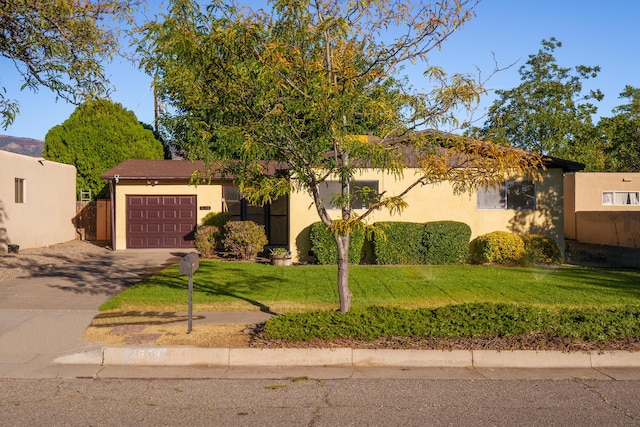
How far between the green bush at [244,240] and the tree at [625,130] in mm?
18732

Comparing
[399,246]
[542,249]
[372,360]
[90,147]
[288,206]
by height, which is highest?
[90,147]

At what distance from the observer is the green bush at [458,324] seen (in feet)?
26.5

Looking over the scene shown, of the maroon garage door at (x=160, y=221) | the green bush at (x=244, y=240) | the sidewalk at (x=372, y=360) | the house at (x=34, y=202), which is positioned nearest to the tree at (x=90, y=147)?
the house at (x=34, y=202)

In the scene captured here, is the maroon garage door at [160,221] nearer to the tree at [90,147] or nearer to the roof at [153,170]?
the roof at [153,170]

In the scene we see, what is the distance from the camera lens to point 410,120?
9.00 meters

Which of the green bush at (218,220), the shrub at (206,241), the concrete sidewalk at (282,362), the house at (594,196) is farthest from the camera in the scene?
the house at (594,196)

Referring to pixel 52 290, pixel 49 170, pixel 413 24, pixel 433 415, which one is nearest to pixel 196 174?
pixel 413 24

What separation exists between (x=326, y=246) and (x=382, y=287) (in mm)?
3979

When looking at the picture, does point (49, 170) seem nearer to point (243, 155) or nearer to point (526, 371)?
point (243, 155)

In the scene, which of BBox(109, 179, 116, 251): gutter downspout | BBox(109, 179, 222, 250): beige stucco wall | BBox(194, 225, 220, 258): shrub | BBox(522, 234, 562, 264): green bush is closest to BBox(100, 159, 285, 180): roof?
BBox(109, 179, 222, 250): beige stucco wall

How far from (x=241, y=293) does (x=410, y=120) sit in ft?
17.3

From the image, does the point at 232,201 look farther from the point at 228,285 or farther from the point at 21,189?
the point at 228,285

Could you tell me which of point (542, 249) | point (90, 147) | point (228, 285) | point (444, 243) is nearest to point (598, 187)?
point (542, 249)

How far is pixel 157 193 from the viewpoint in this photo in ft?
72.7
